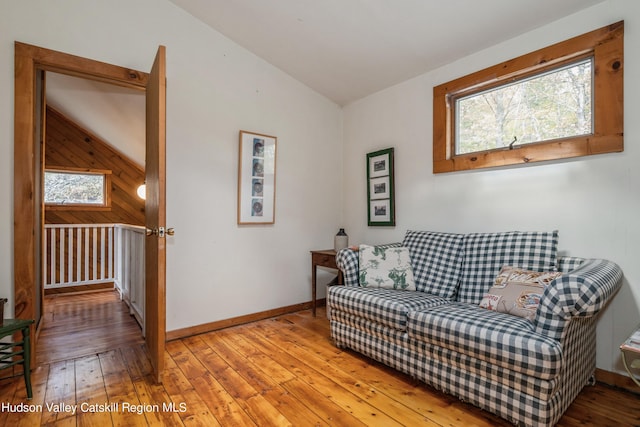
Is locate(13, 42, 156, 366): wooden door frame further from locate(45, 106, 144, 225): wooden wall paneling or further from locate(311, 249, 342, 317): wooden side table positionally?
locate(45, 106, 144, 225): wooden wall paneling

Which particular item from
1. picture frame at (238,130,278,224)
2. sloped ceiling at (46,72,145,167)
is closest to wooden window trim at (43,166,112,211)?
sloped ceiling at (46,72,145,167)

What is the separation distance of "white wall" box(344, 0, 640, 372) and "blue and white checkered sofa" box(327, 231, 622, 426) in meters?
0.17

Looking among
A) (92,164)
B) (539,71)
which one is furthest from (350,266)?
(92,164)

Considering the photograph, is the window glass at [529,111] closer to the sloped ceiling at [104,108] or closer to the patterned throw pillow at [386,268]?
the patterned throw pillow at [386,268]

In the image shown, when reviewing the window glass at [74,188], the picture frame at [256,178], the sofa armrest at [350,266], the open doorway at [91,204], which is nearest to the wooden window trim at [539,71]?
the sofa armrest at [350,266]

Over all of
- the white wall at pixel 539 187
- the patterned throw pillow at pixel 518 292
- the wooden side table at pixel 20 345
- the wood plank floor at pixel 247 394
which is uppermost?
the white wall at pixel 539 187

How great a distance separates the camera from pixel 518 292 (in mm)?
1871

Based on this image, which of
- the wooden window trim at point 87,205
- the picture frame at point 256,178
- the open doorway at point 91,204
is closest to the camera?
the picture frame at point 256,178

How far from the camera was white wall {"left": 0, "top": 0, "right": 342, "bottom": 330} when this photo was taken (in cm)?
223

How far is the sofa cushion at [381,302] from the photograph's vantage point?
2.03 meters

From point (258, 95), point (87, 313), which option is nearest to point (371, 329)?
point (258, 95)

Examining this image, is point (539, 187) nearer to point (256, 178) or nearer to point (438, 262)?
point (438, 262)

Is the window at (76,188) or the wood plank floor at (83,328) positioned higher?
the window at (76,188)

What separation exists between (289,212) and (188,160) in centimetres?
114
